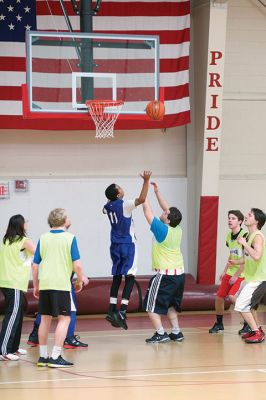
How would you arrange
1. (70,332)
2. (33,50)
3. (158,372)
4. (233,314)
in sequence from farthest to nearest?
(233,314)
(33,50)
(70,332)
(158,372)

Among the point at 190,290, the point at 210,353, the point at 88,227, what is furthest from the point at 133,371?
the point at 88,227

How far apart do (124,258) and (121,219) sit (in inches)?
21.1

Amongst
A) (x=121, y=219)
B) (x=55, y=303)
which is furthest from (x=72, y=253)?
(x=121, y=219)

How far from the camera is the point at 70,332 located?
11297 mm

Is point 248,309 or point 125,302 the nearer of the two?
point 248,309

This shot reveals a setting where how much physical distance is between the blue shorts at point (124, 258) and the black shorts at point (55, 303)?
6.79 feet

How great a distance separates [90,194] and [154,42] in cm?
455

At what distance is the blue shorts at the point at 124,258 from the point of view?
1157 centimetres

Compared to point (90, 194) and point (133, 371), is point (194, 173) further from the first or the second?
point (133, 371)

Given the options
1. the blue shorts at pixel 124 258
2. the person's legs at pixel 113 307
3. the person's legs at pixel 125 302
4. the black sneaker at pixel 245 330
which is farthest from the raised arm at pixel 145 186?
the black sneaker at pixel 245 330

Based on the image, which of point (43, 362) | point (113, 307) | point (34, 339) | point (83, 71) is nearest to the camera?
point (43, 362)

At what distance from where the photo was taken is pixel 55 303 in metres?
9.50

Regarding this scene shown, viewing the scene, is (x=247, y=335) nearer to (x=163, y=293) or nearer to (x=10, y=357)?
(x=163, y=293)

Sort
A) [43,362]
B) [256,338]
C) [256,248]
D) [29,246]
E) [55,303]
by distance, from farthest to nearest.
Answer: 1. [256,338]
2. [256,248]
3. [29,246]
4. [43,362]
5. [55,303]
